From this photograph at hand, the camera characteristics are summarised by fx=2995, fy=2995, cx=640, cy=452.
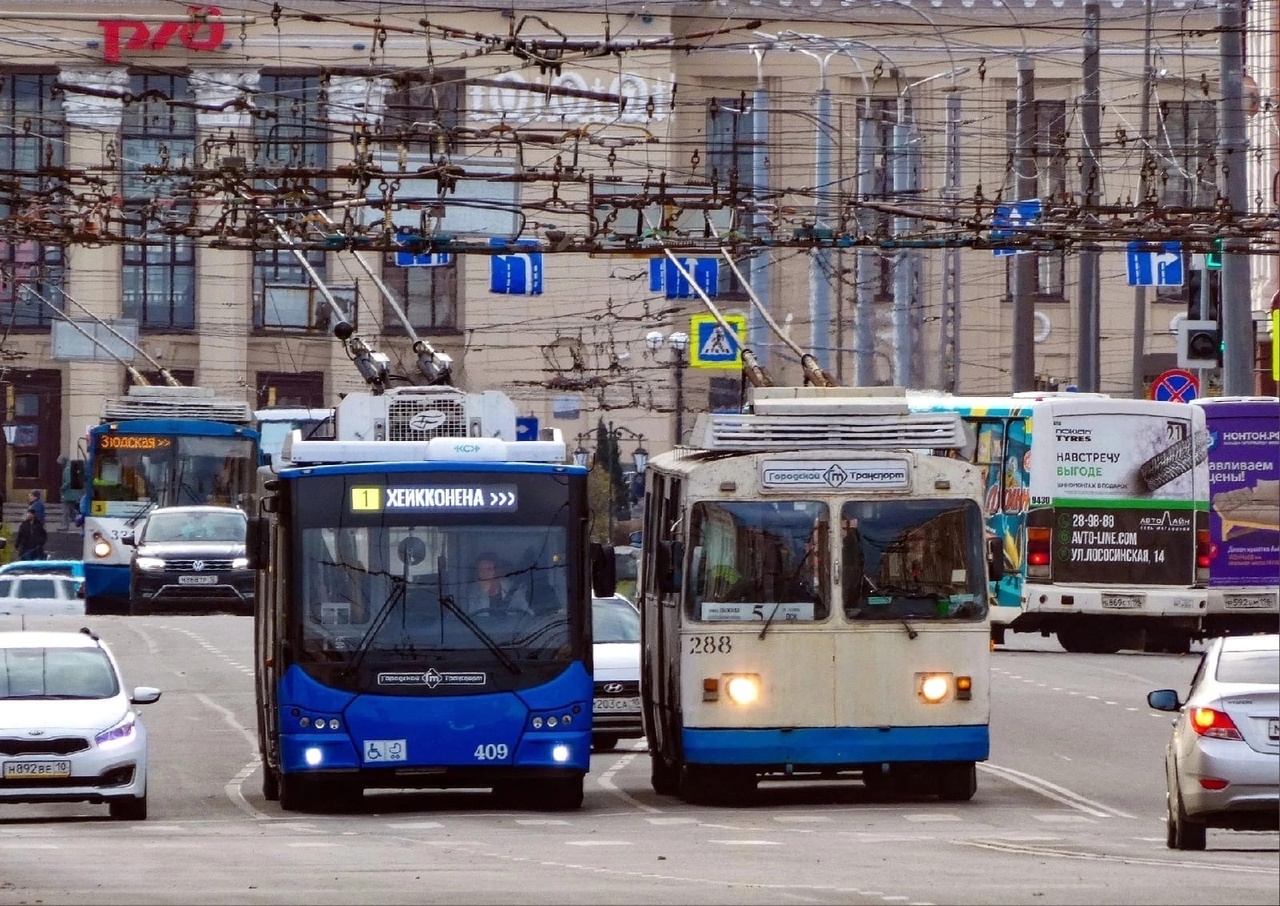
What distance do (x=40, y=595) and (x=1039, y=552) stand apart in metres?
18.5

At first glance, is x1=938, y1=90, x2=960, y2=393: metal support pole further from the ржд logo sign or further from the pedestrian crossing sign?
the ржд logo sign

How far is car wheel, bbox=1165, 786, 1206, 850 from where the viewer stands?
605 inches

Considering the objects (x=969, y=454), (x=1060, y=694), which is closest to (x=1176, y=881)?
(x=1060, y=694)

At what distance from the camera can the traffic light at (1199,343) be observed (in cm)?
3381

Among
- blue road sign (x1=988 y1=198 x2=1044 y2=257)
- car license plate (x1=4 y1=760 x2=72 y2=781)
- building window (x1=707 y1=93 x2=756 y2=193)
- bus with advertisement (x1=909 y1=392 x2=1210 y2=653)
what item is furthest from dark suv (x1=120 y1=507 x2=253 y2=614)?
car license plate (x1=4 y1=760 x2=72 y2=781)

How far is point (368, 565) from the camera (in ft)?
61.4

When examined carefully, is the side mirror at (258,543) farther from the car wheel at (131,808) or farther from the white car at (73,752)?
the car wheel at (131,808)

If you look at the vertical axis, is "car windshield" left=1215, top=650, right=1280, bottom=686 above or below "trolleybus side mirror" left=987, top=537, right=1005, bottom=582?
below

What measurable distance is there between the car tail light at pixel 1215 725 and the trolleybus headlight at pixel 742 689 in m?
4.44

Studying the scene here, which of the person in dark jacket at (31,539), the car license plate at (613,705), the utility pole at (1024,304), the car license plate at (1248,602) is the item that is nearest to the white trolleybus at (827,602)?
the car license plate at (613,705)

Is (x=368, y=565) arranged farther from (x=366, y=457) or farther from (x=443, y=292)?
(x=443, y=292)

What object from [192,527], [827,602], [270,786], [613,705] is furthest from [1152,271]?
[270,786]

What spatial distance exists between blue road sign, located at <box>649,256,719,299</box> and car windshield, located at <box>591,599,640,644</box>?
17053 millimetres

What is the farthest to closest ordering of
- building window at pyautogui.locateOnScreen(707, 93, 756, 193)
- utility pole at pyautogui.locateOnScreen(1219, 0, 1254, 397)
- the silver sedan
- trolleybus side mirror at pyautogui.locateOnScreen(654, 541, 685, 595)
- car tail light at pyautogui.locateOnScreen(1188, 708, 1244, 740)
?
1. building window at pyautogui.locateOnScreen(707, 93, 756, 193)
2. utility pole at pyautogui.locateOnScreen(1219, 0, 1254, 397)
3. trolleybus side mirror at pyautogui.locateOnScreen(654, 541, 685, 595)
4. car tail light at pyautogui.locateOnScreen(1188, 708, 1244, 740)
5. the silver sedan
